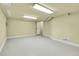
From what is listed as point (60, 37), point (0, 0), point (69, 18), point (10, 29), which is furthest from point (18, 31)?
point (0, 0)

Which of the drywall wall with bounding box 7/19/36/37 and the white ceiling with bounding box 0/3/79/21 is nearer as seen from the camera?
the white ceiling with bounding box 0/3/79/21

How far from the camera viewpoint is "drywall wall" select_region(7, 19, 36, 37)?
6.45 meters

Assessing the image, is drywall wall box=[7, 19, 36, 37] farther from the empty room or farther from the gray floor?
the gray floor

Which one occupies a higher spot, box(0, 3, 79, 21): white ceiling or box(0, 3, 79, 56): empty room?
box(0, 3, 79, 21): white ceiling

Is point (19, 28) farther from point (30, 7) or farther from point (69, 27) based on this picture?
point (30, 7)

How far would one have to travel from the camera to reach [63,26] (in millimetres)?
4934

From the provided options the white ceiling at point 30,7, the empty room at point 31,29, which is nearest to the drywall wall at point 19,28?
the empty room at point 31,29

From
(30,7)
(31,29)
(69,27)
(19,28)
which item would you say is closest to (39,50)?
(30,7)

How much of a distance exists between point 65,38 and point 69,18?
1093mm

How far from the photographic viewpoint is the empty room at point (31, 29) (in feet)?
9.66

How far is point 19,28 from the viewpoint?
717 cm

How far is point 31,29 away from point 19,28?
5.70 feet

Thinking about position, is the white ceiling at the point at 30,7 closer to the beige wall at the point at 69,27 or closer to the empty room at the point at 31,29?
the empty room at the point at 31,29

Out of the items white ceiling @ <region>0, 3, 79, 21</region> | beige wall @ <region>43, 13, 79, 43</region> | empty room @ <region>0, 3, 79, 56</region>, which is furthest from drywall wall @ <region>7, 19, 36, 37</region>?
beige wall @ <region>43, 13, 79, 43</region>
